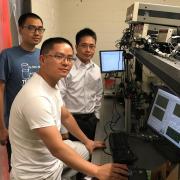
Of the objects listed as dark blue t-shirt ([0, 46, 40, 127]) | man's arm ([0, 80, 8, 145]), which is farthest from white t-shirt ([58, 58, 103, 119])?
man's arm ([0, 80, 8, 145])

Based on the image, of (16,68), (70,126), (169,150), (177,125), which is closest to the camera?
(177,125)

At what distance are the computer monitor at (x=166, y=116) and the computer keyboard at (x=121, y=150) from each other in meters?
0.21

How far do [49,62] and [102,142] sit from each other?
742 mm

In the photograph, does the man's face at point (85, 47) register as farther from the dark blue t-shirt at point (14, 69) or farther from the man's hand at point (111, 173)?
the man's hand at point (111, 173)

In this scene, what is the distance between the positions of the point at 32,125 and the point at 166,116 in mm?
831

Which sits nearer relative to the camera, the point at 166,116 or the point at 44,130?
the point at 44,130

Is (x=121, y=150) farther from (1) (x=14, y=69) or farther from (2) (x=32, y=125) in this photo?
(1) (x=14, y=69)

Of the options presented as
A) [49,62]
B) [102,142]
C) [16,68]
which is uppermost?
[49,62]

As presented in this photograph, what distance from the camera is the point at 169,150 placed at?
1.61 metres

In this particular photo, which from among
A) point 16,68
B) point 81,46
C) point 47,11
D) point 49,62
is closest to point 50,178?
point 49,62

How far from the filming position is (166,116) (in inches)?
64.5

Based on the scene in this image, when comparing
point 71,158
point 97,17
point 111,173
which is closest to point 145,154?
point 111,173

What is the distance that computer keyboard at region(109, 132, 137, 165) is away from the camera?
1481 mm

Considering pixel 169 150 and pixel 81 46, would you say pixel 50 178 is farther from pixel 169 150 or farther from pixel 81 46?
pixel 81 46
